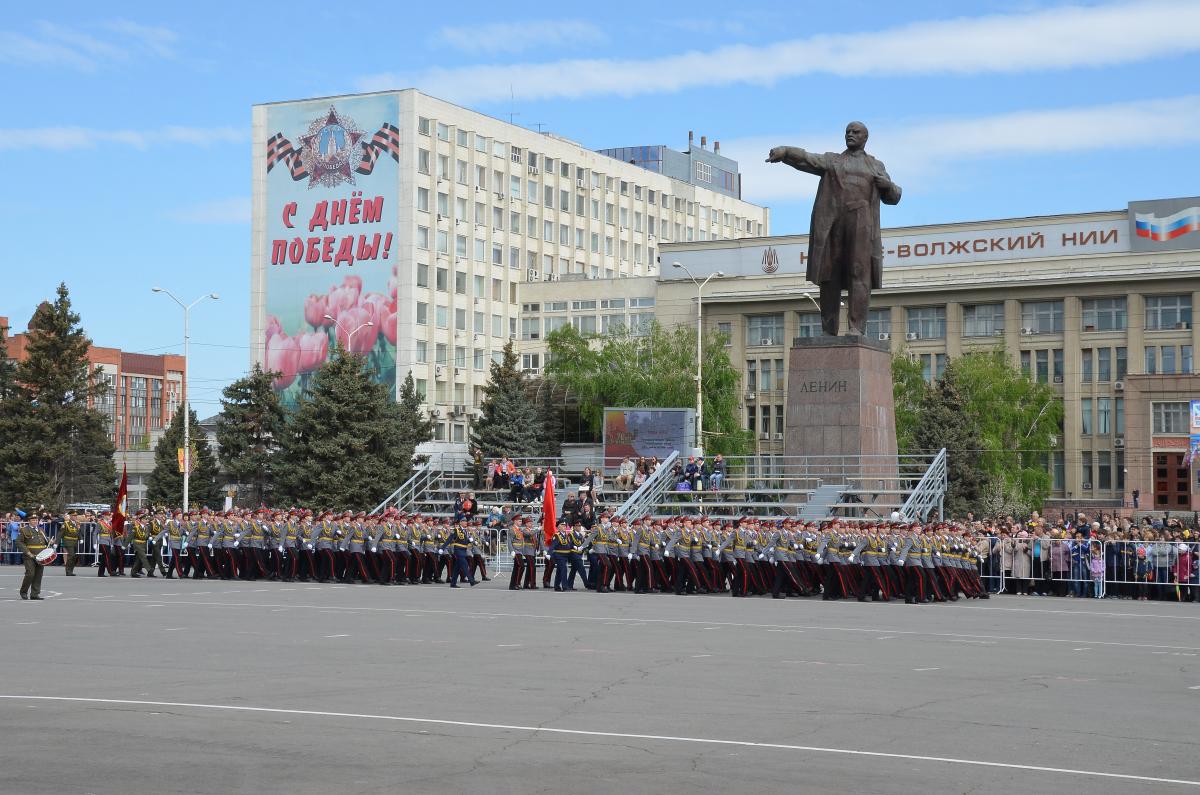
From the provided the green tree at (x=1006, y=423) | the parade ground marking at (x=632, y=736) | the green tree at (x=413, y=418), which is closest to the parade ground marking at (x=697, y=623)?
the parade ground marking at (x=632, y=736)

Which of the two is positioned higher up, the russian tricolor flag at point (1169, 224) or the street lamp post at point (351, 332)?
the russian tricolor flag at point (1169, 224)

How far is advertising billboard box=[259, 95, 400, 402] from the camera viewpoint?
9356 centimetres

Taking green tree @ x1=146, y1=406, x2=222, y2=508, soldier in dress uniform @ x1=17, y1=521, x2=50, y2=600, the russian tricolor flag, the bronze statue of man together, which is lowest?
soldier in dress uniform @ x1=17, y1=521, x2=50, y2=600

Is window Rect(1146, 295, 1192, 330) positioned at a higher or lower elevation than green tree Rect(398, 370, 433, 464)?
higher

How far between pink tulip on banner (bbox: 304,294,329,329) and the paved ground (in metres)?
72.6

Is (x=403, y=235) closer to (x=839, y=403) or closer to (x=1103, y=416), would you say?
(x=1103, y=416)

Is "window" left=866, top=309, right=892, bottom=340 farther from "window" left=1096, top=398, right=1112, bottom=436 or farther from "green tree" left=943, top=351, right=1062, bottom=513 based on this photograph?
"window" left=1096, top=398, right=1112, bottom=436

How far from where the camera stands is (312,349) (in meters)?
95.6

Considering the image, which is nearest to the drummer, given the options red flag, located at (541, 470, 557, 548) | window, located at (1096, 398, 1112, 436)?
red flag, located at (541, 470, 557, 548)

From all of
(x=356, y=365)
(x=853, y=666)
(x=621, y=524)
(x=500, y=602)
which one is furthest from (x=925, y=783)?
(x=356, y=365)

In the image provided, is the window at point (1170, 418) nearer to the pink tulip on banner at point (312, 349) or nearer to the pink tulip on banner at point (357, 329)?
the pink tulip on banner at point (357, 329)

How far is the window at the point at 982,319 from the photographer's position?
8138 centimetres

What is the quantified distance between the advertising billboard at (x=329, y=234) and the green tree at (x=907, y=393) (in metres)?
32.3

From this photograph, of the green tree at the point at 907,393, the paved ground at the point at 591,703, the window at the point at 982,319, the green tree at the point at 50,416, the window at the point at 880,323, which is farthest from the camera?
the window at the point at 880,323
